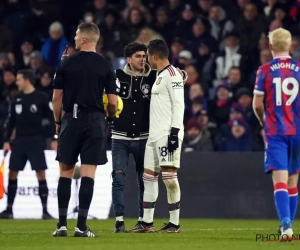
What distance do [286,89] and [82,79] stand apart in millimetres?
2291

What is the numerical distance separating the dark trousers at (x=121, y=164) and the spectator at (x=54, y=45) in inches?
349

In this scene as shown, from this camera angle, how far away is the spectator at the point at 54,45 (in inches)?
824

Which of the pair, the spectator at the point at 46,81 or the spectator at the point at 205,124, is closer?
the spectator at the point at 205,124

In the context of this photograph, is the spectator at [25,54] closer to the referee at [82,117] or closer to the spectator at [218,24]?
the spectator at [218,24]

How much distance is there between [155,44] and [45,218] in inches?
233

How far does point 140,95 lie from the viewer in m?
12.4

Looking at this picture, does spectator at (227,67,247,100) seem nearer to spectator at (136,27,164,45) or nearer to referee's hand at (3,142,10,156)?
spectator at (136,27,164,45)

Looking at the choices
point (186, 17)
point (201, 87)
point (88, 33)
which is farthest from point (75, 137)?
point (186, 17)

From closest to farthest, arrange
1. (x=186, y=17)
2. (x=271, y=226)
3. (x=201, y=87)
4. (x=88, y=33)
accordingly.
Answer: (x=88, y=33) < (x=271, y=226) < (x=201, y=87) < (x=186, y=17)

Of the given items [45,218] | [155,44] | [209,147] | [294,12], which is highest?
[294,12]

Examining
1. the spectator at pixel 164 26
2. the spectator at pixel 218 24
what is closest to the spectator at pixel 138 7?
the spectator at pixel 164 26

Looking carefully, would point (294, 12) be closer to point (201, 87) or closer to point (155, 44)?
point (201, 87)

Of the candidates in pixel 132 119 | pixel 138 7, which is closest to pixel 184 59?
pixel 138 7

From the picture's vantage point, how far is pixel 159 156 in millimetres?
11727
